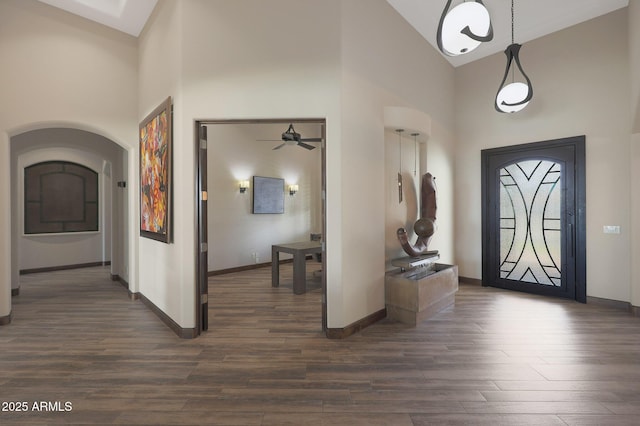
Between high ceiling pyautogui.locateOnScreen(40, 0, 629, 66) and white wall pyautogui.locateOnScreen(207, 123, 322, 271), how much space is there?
241cm

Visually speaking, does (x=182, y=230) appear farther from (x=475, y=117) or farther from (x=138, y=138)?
(x=475, y=117)

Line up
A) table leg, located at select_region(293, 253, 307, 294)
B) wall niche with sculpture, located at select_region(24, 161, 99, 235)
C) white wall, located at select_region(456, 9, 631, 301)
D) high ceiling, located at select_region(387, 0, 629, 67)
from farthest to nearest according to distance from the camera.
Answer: wall niche with sculpture, located at select_region(24, 161, 99, 235)
table leg, located at select_region(293, 253, 307, 294)
white wall, located at select_region(456, 9, 631, 301)
high ceiling, located at select_region(387, 0, 629, 67)

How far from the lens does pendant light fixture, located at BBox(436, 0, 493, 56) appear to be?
246 cm

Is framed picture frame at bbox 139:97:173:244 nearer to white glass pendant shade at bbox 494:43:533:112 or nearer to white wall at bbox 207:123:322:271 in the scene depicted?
white wall at bbox 207:123:322:271

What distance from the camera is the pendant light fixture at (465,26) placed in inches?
96.7

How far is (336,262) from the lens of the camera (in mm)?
3400

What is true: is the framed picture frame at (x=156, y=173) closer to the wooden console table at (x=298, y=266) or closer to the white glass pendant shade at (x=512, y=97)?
the wooden console table at (x=298, y=266)

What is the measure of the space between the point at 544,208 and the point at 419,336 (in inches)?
127

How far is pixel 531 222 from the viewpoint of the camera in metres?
5.15

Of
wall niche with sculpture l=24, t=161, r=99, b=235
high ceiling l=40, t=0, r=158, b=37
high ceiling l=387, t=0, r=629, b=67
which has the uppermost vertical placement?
high ceiling l=387, t=0, r=629, b=67

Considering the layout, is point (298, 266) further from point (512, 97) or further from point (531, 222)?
point (512, 97)

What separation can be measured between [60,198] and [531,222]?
9603mm

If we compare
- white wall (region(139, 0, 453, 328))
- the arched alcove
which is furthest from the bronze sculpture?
the arched alcove

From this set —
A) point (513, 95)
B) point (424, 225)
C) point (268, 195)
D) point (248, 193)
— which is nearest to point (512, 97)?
point (513, 95)
